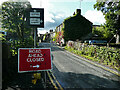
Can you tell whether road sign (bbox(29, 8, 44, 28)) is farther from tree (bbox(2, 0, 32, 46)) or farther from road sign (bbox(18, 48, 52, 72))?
tree (bbox(2, 0, 32, 46))

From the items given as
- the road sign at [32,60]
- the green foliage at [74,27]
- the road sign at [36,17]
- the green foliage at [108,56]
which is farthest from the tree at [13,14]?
the green foliage at [74,27]

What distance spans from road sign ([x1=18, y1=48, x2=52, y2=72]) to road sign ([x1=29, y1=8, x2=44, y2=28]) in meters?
1.31

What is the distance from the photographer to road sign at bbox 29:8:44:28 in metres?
4.61

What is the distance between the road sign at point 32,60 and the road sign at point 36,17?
4.30 feet

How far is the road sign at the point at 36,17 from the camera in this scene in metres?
4.61

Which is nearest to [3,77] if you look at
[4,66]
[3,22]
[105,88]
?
[4,66]

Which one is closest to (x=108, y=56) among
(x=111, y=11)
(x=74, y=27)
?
(x=111, y=11)

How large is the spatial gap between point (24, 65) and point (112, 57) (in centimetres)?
846

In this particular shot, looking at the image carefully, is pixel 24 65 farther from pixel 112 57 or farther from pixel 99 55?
pixel 99 55

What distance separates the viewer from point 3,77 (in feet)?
15.9

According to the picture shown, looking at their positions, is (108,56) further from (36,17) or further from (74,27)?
(74,27)

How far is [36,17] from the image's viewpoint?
4660mm

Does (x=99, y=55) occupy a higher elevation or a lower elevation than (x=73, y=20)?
lower

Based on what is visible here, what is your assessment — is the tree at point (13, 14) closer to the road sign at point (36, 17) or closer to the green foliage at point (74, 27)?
the road sign at point (36, 17)
